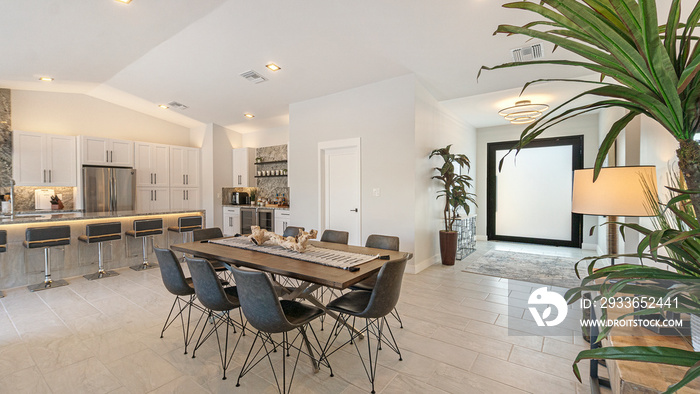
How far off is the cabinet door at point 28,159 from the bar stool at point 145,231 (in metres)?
2.76

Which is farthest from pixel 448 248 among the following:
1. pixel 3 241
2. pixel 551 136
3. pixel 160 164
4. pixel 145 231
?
pixel 160 164

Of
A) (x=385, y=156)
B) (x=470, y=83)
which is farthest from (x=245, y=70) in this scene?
(x=470, y=83)

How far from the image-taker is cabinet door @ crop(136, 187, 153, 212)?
23.0 feet

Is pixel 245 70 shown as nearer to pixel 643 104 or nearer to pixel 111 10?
pixel 111 10

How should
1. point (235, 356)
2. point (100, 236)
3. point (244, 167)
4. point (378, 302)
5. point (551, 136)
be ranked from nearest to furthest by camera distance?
point (378, 302) < point (235, 356) < point (100, 236) < point (551, 136) < point (244, 167)

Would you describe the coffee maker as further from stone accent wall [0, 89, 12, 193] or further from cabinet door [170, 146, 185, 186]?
stone accent wall [0, 89, 12, 193]

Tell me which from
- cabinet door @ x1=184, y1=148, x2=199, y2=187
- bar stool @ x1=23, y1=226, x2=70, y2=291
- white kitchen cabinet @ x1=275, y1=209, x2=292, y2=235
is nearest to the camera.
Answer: bar stool @ x1=23, y1=226, x2=70, y2=291

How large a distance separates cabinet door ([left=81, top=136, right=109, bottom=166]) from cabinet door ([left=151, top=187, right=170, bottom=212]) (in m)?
1.15

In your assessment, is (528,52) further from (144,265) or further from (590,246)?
(144,265)

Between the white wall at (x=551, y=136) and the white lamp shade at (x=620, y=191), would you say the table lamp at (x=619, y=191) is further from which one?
the white wall at (x=551, y=136)

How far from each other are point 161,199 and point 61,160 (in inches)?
76.5

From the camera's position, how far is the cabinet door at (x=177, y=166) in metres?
7.63

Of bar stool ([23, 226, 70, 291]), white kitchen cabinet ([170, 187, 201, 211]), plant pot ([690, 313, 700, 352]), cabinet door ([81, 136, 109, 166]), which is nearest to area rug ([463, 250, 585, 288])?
plant pot ([690, 313, 700, 352])

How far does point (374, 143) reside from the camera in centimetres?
489
